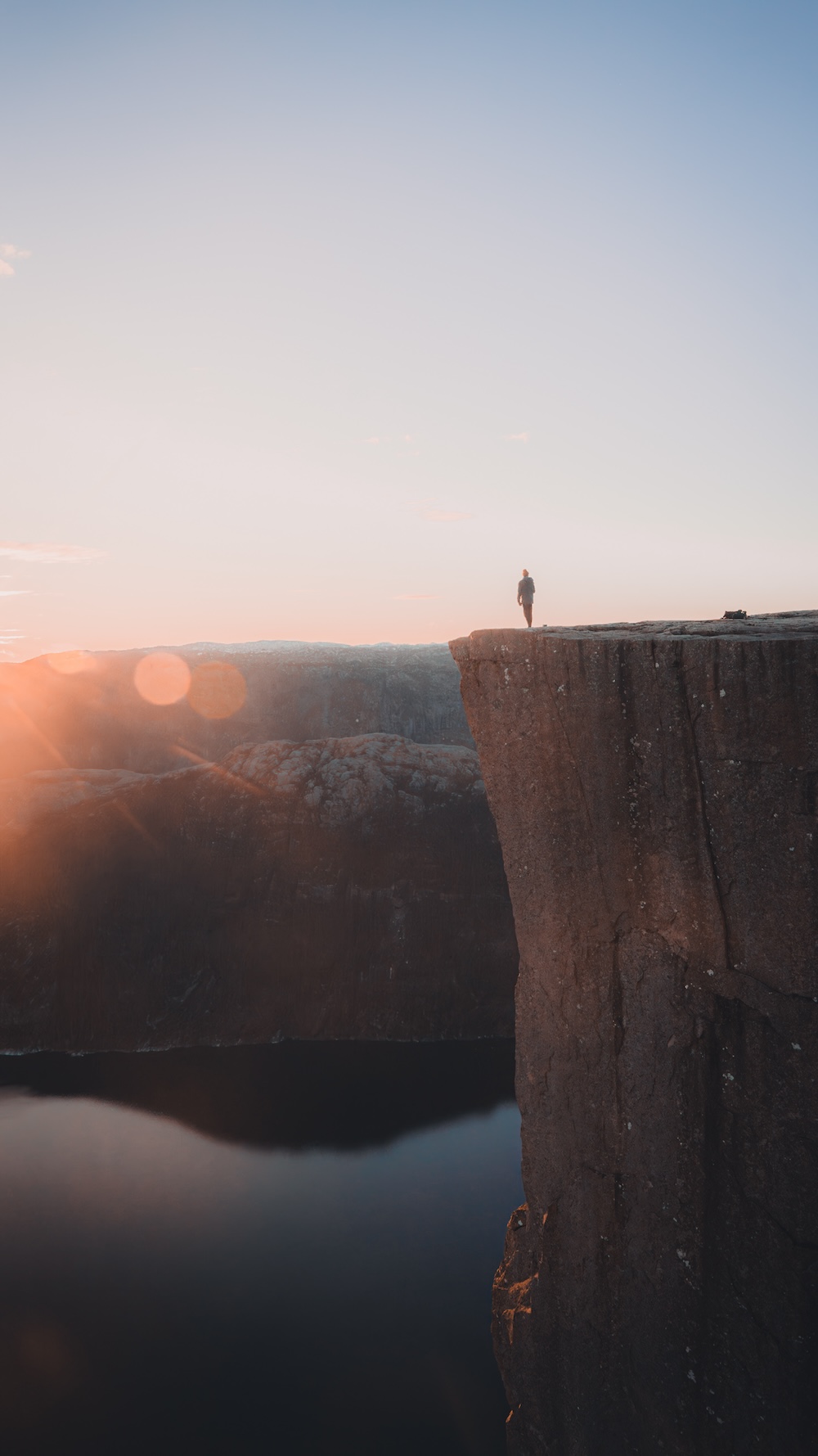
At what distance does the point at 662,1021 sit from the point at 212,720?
30291mm

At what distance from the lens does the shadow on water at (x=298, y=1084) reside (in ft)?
38.2

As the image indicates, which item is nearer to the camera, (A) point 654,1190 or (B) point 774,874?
(B) point 774,874

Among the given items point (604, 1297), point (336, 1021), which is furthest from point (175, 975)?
point (604, 1297)

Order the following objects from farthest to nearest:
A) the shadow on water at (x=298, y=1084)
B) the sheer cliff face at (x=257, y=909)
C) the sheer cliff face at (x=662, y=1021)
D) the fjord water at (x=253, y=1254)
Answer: the sheer cliff face at (x=257, y=909) → the shadow on water at (x=298, y=1084) → the fjord water at (x=253, y=1254) → the sheer cliff face at (x=662, y=1021)

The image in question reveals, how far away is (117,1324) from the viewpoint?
795 cm

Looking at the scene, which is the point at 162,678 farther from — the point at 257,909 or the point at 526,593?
the point at 526,593

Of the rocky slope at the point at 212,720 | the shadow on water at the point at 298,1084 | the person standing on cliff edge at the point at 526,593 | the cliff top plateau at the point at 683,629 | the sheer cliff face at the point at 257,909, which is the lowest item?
the shadow on water at the point at 298,1084

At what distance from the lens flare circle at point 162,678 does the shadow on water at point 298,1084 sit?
2161 cm

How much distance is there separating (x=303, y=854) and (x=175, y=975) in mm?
3092

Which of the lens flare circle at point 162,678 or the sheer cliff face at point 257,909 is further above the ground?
the lens flare circle at point 162,678

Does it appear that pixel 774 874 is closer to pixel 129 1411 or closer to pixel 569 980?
pixel 569 980

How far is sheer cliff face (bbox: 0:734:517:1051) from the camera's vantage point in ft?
48.1

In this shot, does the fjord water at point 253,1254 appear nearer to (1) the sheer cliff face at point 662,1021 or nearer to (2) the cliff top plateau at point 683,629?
(1) the sheer cliff face at point 662,1021

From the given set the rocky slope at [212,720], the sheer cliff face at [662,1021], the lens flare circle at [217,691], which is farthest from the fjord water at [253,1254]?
the lens flare circle at [217,691]
